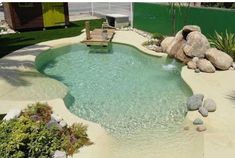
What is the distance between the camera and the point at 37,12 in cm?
2728

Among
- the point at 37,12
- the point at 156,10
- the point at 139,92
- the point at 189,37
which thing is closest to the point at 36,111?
the point at 139,92

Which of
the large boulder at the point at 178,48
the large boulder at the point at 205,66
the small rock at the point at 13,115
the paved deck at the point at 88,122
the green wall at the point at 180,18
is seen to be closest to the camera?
the paved deck at the point at 88,122

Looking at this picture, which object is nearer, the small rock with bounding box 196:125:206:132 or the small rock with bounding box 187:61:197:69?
the small rock with bounding box 196:125:206:132

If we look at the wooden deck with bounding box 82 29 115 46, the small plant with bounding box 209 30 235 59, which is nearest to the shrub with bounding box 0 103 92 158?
the small plant with bounding box 209 30 235 59

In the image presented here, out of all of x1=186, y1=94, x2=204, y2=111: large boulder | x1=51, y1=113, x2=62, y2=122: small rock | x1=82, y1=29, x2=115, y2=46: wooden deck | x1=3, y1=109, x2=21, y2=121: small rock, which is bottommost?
x1=186, y1=94, x2=204, y2=111: large boulder

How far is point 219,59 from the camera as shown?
16484 millimetres

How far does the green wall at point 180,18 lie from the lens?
740 inches

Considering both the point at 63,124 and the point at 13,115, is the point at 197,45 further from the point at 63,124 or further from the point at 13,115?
the point at 13,115

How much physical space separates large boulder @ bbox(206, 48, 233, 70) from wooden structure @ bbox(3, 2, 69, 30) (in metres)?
15.6

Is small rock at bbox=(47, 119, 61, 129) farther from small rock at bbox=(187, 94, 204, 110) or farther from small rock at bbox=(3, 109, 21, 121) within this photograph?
small rock at bbox=(187, 94, 204, 110)

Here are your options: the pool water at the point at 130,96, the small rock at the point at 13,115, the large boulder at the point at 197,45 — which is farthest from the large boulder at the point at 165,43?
the small rock at the point at 13,115

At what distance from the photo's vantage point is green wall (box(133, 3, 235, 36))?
18795 mm

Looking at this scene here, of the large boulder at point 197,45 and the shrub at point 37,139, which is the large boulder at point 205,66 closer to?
the large boulder at point 197,45

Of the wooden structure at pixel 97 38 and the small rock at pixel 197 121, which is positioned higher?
the wooden structure at pixel 97 38
